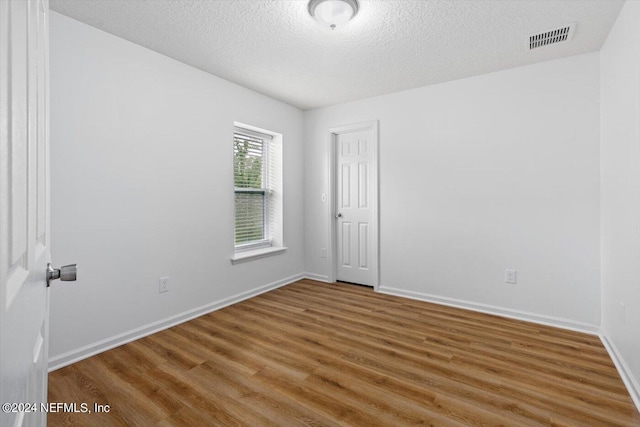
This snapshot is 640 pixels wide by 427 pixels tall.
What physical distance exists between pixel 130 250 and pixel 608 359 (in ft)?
12.4

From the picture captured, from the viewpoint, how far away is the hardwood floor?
5.48 feet

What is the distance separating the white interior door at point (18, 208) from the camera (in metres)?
0.39

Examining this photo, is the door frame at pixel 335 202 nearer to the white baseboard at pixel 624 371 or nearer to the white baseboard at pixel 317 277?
the white baseboard at pixel 317 277

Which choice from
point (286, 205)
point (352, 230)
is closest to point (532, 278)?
point (352, 230)

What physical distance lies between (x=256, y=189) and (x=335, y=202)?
3.66 ft

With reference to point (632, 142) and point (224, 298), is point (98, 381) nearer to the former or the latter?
point (224, 298)

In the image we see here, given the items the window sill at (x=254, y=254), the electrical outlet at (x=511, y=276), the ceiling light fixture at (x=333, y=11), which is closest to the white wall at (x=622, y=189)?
the electrical outlet at (x=511, y=276)

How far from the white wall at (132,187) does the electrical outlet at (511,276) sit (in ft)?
9.28

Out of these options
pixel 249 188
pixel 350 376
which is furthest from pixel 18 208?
pixel 249 188

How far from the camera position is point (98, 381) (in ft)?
6.48

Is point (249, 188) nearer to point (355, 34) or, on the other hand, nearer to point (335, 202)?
point (335, 202)

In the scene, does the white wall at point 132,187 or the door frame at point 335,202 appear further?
the door frame at point 335,202

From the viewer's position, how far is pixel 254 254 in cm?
373

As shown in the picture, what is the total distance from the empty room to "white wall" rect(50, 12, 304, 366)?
0.02 m
